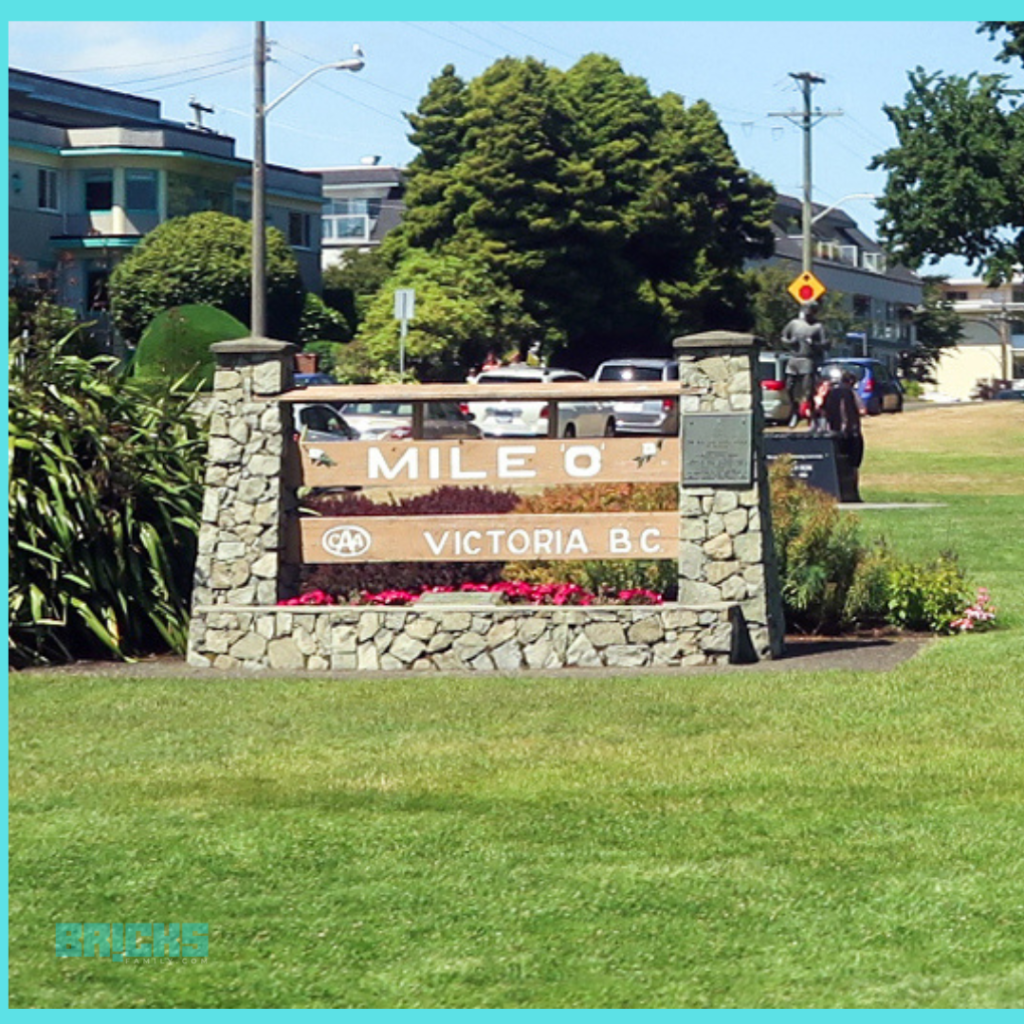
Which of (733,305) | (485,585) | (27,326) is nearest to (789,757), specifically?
(485,585)

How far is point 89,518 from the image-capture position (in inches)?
557

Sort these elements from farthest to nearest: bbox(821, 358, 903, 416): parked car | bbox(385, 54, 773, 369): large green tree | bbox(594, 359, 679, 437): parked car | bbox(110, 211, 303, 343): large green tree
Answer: bbox(385, 54, 773, 369): large green tree → bbox(110, 211, 303, 343): large green tree → bbox(821, 358, 903, 416): parked car → bbox(594, 359, 679, 437): parked car

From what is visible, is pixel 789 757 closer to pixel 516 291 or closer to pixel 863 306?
pixel 516 291

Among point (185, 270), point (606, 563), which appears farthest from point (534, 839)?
point (185, 270)

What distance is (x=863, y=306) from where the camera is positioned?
11294 cm

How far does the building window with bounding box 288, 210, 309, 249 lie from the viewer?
69.5 meters

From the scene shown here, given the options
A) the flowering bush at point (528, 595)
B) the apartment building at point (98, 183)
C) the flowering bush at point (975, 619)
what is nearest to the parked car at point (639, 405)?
the apartment building at point (98, 183)

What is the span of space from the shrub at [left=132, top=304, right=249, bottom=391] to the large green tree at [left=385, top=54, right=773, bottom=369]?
143ft

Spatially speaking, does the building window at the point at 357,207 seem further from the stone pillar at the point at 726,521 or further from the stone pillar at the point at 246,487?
the stone pillar at the point at 726,521

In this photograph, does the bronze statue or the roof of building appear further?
the roof of building

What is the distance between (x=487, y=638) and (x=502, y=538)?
2.49 feet

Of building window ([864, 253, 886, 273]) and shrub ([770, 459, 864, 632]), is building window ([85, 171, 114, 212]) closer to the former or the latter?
shrub ([770, 459, 864, 632])

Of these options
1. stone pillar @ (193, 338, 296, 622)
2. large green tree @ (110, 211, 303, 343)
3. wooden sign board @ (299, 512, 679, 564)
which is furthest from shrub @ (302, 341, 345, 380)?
wooden sign board @ (299, 512, 679, 564)

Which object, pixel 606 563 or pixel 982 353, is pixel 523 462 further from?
pixel 982 353
